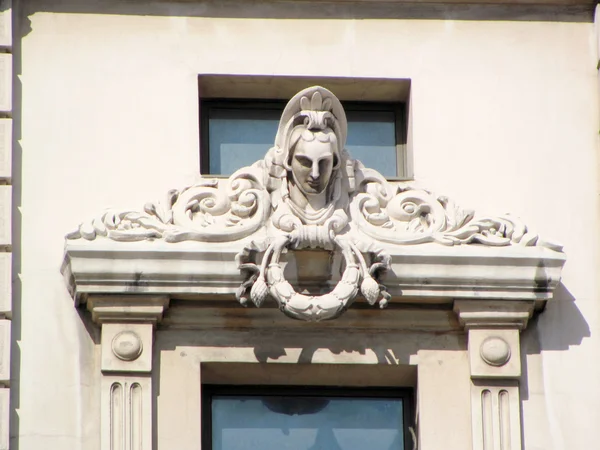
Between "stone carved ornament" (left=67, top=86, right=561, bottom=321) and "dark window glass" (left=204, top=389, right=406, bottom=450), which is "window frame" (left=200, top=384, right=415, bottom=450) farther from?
"stone carved ornament" (left=67, top=86, right=561, bottom=321)

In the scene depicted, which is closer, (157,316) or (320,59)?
(157,316)

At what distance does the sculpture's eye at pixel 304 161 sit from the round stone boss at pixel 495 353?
198 centimetres

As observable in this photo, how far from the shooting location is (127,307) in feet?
60.2

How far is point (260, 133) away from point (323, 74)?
758 mm

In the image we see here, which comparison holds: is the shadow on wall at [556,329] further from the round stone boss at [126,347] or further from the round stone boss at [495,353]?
the round stone boss at [126,347]

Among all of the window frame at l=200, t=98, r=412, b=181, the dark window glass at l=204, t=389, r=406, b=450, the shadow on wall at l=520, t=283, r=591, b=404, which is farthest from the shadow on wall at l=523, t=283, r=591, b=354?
the window frame at l=200, t=98, r=412, b=181

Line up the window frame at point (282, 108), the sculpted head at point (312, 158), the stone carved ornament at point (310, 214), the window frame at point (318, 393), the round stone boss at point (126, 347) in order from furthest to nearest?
the window frame at point (282, 108), the window frame at point (318, 393), the sculpted head at point (312, 158), the stone carved ornament at point (310, 214), the round stone boss at point (126, 347)

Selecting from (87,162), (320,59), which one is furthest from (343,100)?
(87,162)

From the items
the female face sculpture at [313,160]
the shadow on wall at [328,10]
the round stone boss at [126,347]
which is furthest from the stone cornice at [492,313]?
the shadow on wall at [328,10]

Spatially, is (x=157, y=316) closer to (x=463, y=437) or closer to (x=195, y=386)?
(x=195, y=386)

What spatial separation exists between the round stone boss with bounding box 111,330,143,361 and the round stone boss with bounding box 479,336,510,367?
2.68 metres

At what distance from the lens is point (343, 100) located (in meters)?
20.0

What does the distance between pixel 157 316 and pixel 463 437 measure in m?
2.56

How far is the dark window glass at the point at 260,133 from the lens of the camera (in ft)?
64.8
